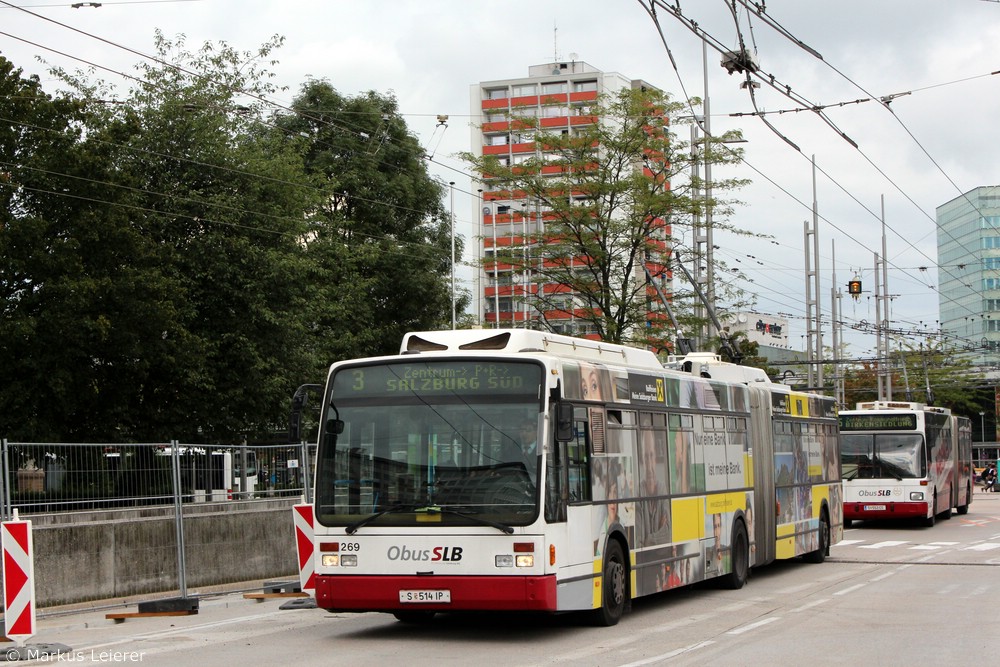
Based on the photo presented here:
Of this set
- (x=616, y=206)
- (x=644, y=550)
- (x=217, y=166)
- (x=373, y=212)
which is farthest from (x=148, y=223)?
(x=644, y=550)

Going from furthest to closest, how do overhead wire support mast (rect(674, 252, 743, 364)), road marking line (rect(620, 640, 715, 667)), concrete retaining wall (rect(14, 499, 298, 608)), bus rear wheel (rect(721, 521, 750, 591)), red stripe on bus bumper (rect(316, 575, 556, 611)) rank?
overhead wire support mast (rect(674, 252, 743, 364)) → bus rear wheel (rect(721, 521, 750, 591)) → concrete retaining wall (rect(14, 499, 298, 608)) → red stripe on bus bumper (rect(316, 575, 556, 611)) → road marking line (rect(620, 640, 715, 667))

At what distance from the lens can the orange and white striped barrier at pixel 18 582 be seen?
1188 cm

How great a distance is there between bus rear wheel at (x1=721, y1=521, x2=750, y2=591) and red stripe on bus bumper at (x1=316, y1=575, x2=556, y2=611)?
20.9 ft

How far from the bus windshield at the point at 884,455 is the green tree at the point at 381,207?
23028 mm

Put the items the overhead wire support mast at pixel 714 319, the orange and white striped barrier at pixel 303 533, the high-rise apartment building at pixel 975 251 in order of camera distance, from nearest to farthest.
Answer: the orange and white striped barrier at pixel 303 533, the overhead wire support mast at pixel 714 319, the high-rise apartment building at pixel 975 251

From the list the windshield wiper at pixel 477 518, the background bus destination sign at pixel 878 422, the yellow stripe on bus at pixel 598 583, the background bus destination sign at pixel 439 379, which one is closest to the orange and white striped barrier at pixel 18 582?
the background bus destination sign at pixel 439 379

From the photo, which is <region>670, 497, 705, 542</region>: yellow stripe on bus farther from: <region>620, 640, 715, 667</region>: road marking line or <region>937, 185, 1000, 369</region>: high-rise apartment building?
<region>937, 185, 1000, 369</region>: high-rise apartment building

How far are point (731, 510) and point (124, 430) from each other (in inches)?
887

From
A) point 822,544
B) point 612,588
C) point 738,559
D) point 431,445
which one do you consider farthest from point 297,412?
point 822,544

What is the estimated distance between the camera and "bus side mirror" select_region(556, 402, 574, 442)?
41.2 feet

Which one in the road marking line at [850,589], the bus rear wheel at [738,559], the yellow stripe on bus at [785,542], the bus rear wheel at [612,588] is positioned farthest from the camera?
the yellow stripe on bus at [785,542]

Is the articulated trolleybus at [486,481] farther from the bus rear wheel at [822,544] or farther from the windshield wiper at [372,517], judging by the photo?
the bus rear wheel at [822,544]

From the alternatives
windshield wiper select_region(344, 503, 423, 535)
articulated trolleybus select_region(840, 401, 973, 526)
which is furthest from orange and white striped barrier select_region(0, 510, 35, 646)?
articulated trolleybus select_region(840, 401, 973, 526)

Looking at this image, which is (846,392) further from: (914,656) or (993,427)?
(914,656)
